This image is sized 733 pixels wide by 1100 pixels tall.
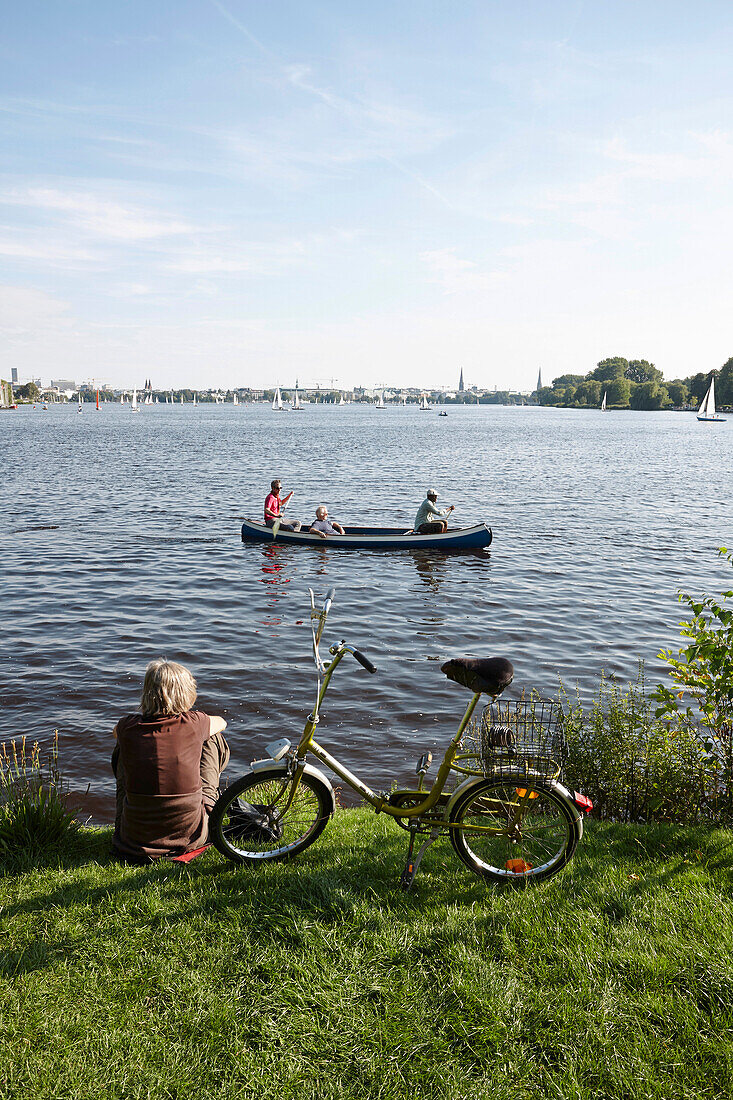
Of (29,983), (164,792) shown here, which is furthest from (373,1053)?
(164,792)

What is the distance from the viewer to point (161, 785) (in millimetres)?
5090

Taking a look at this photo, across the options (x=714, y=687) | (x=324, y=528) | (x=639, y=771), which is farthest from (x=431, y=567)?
(x=714, y=687)

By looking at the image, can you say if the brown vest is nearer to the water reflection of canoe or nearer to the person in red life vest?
the water reflection of canoe

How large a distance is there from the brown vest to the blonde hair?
0.07 meters

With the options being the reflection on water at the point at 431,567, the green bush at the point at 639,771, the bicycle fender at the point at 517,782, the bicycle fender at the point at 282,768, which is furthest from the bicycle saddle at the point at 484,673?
the reflection on water at the point at 431,567

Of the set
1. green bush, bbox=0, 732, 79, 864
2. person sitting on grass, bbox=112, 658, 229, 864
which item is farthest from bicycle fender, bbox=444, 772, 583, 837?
green bush, bbox=0, 732, 79, 864

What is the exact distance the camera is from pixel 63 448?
69.7 m

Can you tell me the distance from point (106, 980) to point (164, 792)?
1286 mm

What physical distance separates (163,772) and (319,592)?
13354 millimetres

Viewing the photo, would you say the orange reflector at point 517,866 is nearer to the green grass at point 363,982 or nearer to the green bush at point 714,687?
the green grass at point 363,982

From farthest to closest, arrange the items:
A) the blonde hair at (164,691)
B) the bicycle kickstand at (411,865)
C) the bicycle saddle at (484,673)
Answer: the blonde hair at (164,691)
the bicycle kickstand at (411,865)
the bicycle saddle at (484,673)

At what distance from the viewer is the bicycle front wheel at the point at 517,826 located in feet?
16.2

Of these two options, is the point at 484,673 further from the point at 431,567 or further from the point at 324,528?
the point at 324,528

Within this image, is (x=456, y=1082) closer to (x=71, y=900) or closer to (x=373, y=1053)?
(x=373, y=1053)
